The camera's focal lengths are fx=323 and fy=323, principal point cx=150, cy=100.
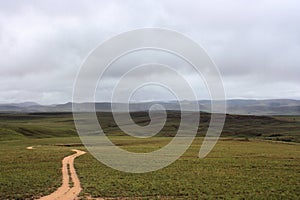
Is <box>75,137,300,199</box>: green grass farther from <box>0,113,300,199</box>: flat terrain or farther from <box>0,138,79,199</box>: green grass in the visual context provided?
<box>0,138,79,199</box>: green grass

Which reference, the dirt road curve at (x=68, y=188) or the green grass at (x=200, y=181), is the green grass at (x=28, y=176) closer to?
the dirt road curve at (x=68, y=188)

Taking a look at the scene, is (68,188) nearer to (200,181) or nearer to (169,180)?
(169,180)

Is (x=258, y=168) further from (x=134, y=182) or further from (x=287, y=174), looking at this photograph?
(x=134, y=182)

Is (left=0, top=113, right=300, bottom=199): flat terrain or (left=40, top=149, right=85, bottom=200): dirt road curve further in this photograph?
(left=0, top=113, right=300, bottom=199): flat terrain

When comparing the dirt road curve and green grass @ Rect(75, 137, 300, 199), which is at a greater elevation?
the dirt road curve

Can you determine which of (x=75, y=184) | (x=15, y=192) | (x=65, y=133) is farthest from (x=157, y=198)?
(x=65, y=133)

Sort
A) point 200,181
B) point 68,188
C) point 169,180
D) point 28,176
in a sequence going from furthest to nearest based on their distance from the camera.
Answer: point 28,176 → point 169,180 → point 200,181 → point 68,188

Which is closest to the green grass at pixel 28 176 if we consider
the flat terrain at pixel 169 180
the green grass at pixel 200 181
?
the flat terrain at pixel 169 180

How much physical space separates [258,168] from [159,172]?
47.9ft

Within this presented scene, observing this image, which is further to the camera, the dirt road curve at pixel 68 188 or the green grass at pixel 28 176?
the green grass at pixel 28 176

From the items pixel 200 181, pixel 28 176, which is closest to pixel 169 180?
pixel 200 181

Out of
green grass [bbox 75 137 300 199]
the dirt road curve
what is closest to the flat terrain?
green grass [bbox 75 137 300 199]

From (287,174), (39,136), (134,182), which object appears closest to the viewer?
(134,182)

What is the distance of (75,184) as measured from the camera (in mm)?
33531
